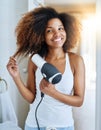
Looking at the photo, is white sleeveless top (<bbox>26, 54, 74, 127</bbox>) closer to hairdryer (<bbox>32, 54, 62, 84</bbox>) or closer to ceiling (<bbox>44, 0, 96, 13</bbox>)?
hairdryer (<bbox>32, 54, 62, 84</bbox>)

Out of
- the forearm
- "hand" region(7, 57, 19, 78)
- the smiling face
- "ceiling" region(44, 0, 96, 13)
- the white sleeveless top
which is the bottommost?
the white sleeveless top

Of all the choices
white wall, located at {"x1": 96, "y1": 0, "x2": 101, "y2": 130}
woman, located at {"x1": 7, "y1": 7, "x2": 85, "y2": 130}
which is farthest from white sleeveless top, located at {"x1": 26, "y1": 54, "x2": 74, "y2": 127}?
white wall, located at {"x1": 96, "y1": 0, "x2": 101, "y2": 130}

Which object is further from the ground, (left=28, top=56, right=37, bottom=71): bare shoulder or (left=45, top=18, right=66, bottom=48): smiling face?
(left=45, top=18, right=66, bottom=48): smiling face

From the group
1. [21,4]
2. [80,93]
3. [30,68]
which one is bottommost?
[80,93]

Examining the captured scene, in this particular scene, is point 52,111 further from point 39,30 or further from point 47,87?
point 39,30

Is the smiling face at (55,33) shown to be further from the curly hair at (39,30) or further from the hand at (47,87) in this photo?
the hand at (47,87)

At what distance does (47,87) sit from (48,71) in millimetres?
83

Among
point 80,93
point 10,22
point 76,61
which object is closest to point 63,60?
point 76,61

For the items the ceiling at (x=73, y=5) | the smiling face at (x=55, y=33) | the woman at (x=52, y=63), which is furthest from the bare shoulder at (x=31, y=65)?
the ceiling at (x=73, y=5)

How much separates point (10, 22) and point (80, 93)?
0.44 metres

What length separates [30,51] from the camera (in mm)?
908

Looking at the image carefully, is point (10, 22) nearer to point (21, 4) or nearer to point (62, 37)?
point (21, 4)

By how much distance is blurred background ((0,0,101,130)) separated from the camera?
2.92 ft

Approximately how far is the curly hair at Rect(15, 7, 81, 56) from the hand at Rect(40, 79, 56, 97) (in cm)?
13
